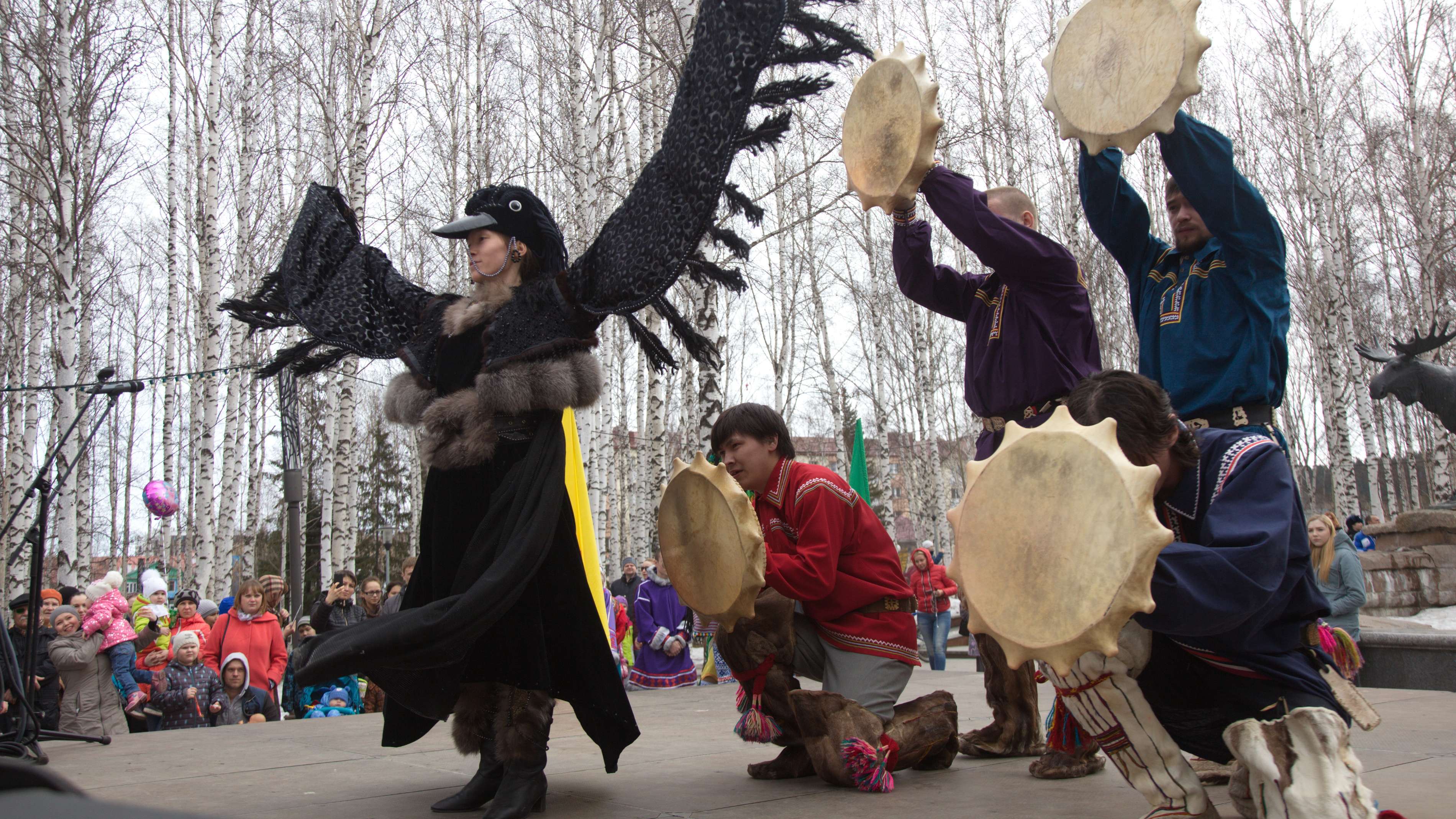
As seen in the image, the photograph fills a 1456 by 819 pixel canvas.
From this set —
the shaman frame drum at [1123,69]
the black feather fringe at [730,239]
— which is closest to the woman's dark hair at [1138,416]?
the shaman frame drum at [1123,69]

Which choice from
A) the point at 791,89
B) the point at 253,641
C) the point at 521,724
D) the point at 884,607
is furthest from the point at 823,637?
the point at 253,641

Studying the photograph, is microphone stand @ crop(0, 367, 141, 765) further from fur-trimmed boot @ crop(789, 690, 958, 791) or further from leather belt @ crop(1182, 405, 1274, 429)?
leather belt @ crop(1182, 405, 1274, 429)

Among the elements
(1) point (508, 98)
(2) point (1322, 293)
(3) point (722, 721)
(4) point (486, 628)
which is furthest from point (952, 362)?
(4) point (486, 628)

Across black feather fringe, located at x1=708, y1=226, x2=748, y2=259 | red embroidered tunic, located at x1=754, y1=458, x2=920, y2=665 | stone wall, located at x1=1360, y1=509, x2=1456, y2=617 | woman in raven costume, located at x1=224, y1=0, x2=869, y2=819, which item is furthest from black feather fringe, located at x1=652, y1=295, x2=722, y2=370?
stone wall, located at x1=1360, y1=509, x2=1456, y2=617

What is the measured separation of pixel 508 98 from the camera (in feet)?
67.1

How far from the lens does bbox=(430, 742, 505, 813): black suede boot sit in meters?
3.10

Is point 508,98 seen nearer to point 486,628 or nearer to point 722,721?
point 722,721

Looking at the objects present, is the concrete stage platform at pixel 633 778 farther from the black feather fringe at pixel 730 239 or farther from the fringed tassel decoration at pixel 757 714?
the black feather fringe at pixel 730 239

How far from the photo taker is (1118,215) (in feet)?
11.1

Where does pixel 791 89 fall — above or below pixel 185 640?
above

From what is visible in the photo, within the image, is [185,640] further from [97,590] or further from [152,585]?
[152,585]

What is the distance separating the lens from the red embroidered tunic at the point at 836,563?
3365 millimetres

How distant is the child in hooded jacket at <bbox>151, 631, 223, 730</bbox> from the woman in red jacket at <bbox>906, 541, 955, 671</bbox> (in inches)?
306

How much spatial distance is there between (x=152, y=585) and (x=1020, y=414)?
40.2 ft
